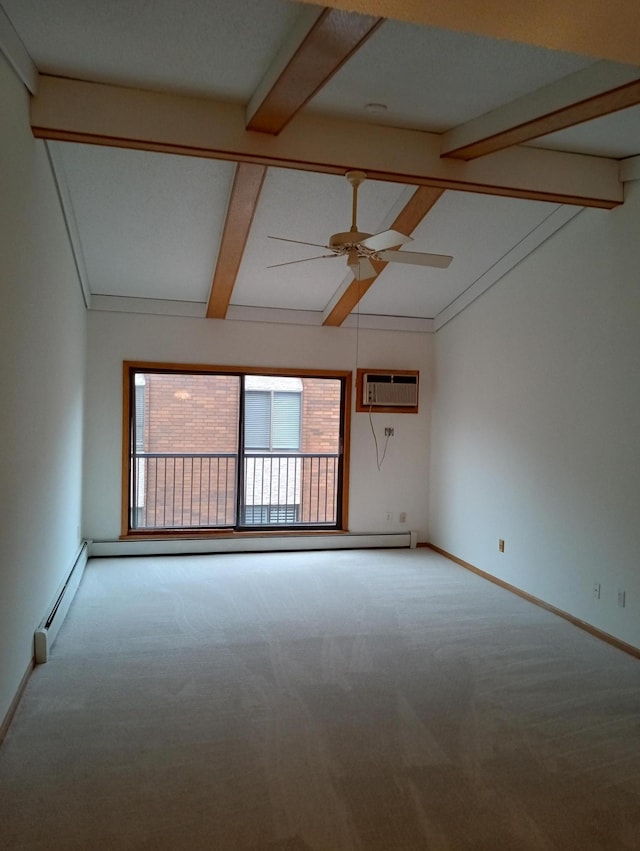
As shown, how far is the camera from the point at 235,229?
4.40 meters

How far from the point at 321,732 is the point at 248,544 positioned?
3570 millimetres

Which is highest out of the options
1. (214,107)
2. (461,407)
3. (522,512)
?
(214,107)

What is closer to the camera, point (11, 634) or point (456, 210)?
point (11, 634)

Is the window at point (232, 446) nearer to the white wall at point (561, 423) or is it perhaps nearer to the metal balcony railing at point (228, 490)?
the metal balcony railing at point (228, 490)

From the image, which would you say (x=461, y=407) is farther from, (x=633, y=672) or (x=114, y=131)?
(x=114, y=131)

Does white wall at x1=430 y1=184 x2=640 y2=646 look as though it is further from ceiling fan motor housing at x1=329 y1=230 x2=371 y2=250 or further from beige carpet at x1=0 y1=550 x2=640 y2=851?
ceiling fan motor housing at x1=329 y1=230 x2=371 y2=250

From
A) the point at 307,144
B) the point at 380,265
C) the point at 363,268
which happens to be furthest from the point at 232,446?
the point at 307,144

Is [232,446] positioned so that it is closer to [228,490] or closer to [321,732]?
[228,490]

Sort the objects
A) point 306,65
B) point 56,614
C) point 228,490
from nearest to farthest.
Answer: point 306,65, point 56,614, point 228,490

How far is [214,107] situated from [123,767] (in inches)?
130

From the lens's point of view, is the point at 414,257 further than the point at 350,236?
Yes

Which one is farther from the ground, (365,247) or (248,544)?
(365,247)

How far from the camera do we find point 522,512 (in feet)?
16.2

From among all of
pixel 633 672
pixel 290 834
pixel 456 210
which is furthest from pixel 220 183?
pixel 633 672
